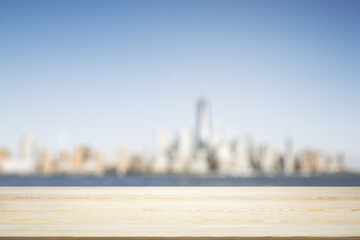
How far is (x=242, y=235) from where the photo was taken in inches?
151

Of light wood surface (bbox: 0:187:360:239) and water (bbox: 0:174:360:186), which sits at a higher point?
light wood surface (bbox: 0:187:360:239)

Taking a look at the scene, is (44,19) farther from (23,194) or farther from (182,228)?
(182,228)

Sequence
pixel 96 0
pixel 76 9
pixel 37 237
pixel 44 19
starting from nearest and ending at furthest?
1. pixel 37 237
2. pixel 96 0
3. pixel 76 9
4. pixel 44 19

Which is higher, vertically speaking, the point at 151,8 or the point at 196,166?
the point at 151,8

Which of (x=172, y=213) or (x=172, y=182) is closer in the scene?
(x=172, y=213)

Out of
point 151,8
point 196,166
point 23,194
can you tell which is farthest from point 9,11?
point 196,166

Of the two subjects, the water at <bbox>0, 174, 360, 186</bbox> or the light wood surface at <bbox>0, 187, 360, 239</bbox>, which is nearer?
the light wood surface at <bbox>0, 187, 360, 239</bbox>

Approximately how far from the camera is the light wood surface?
3.81 metres

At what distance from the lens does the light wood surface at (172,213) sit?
3809 millimetres

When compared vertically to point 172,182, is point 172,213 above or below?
above

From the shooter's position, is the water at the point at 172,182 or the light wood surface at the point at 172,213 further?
the water at the point at 172,182

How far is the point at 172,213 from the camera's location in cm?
393

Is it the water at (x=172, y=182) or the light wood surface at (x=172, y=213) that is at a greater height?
the light wood surface at (x=172, y=213)

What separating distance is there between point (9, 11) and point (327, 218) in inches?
551
